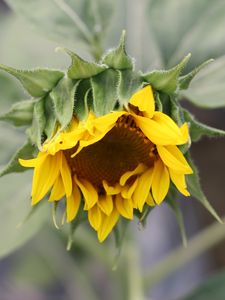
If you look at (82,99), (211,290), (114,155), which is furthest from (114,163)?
(211,290)

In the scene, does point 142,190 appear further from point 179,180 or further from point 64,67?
point 64,67

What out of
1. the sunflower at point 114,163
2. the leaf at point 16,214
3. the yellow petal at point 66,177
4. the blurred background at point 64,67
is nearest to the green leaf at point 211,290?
the blurred background at point 64,67

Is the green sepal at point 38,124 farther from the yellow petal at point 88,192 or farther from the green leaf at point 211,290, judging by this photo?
the green leaf at point 211,290

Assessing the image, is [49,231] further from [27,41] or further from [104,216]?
[104,216]

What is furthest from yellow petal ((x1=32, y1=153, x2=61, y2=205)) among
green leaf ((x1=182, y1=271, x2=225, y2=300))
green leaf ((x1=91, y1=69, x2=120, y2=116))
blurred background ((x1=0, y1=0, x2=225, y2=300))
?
green leaf ((x1=182, y1=271, x2=225, y2=300))

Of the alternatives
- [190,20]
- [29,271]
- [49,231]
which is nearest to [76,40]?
[190,20]

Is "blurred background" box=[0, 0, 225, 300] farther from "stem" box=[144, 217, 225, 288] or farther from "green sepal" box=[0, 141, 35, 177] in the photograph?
"green sepal" box=[0, 141, 35, 177]
